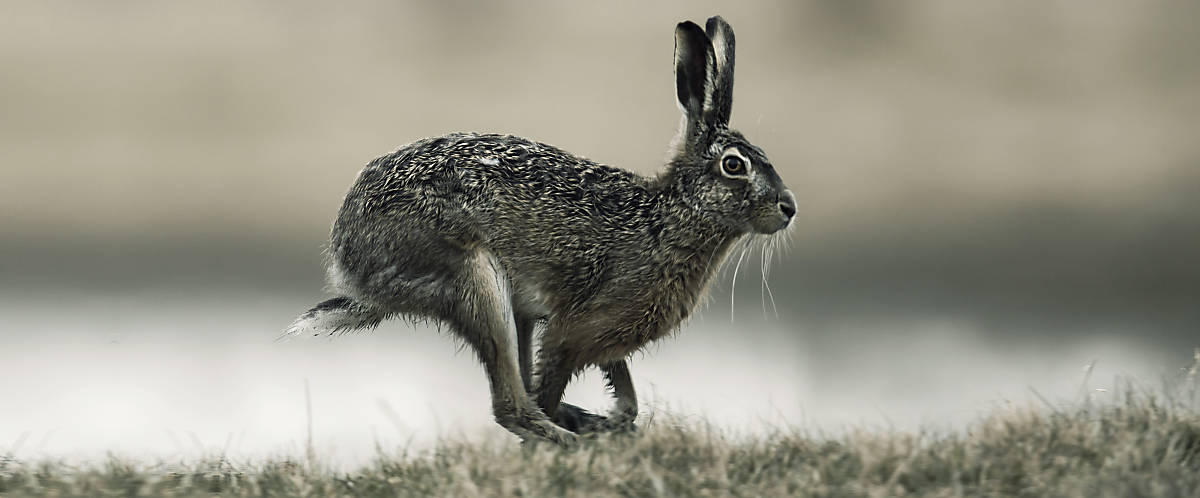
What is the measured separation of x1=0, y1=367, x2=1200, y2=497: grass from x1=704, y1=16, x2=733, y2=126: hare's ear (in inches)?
77.0

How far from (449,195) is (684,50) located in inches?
66.4

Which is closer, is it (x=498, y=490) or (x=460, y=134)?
(x=498, y=490)

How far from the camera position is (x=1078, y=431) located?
19.6 ft

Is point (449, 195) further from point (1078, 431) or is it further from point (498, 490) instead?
point (1078, 431)

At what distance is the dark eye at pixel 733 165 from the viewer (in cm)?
680

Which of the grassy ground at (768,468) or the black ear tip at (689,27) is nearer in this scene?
the grassy ground at (768,468)

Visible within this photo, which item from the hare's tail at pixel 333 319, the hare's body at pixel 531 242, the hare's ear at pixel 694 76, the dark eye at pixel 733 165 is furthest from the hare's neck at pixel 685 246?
the hare's tail at pixel 333 319

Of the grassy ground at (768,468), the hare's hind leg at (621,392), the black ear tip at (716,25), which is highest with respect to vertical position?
the black ear tip at (716,25)

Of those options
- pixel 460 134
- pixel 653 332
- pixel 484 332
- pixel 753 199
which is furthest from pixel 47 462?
pixel 753 199

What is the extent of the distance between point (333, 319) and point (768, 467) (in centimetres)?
314

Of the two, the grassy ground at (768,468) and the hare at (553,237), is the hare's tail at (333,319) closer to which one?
the hare at (553,237)

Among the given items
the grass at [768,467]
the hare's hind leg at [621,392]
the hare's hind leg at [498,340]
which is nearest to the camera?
the grass at [768,467]

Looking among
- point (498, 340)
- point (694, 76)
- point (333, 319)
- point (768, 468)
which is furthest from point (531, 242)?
point (768, 468)

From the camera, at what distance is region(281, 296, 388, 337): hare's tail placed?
7344 mm
